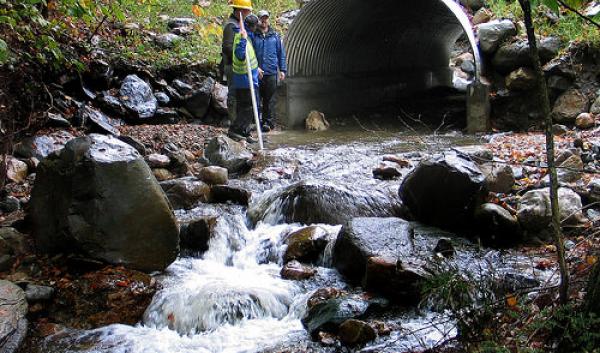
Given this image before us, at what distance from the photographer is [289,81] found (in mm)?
10570

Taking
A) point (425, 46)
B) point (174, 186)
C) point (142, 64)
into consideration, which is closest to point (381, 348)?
point (174, 186)

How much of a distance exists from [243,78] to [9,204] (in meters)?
3.83

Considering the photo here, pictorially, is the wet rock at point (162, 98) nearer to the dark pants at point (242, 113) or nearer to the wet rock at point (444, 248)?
the dark pants at point (242, 113)

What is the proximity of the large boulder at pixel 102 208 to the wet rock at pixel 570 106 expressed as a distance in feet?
22.8

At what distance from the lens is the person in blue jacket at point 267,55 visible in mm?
8273

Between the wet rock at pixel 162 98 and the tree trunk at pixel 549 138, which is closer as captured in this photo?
the tree trunk at pixel 549 138

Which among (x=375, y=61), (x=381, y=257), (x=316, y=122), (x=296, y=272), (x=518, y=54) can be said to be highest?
(x=375, y=61)

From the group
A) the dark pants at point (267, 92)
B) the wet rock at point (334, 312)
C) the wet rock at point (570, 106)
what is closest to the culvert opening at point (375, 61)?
the dark pants at point (267, 92)

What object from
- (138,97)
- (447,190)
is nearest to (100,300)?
(447,190)

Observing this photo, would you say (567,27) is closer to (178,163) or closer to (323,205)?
(323,205)

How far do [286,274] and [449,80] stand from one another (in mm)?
12158

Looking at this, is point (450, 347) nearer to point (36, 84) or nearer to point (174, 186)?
point (174, 186)

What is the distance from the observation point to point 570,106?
8.60m

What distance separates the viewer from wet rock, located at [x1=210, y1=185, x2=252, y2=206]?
602 centimetres
